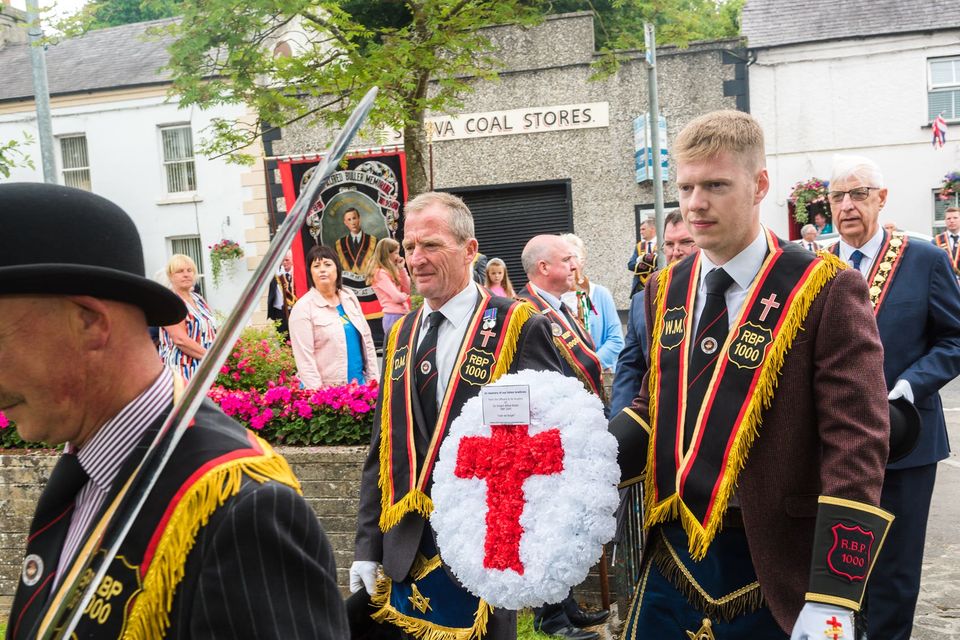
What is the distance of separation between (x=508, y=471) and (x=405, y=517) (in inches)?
30.4

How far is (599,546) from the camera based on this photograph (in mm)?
2488

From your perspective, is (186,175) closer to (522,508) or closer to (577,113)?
(577,113)

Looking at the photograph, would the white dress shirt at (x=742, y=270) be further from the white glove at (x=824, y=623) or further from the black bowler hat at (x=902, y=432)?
the white glove at (x=824, y=623)

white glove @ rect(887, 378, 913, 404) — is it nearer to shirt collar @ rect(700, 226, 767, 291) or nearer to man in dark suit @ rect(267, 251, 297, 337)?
shirt collar @ rect(700, 226, 767, 291)

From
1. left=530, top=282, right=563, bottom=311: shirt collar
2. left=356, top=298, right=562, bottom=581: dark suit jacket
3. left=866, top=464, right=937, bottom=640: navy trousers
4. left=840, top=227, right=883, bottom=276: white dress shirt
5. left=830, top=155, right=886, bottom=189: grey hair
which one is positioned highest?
left=830, top=155, right=886, bottom=189: grey hair

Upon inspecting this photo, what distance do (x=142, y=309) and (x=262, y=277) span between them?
37 cm

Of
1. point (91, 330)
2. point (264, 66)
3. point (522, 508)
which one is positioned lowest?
point (522, 508)

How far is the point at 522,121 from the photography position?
1930 cm

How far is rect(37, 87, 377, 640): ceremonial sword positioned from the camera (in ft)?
4.11

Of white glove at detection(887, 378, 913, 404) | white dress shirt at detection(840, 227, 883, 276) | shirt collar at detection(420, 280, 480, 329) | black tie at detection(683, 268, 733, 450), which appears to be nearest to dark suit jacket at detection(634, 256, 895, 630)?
black tie at detection(683, 268, 733, 450)

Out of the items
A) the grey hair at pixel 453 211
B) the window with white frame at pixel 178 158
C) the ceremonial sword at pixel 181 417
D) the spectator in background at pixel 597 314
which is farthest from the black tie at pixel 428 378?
the window with white frame at pixel 178 158

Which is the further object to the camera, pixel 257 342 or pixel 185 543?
pixel 257 342

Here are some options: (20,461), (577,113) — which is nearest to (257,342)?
(20,461)

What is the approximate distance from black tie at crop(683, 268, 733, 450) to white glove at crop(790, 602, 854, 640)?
1.73 ft
